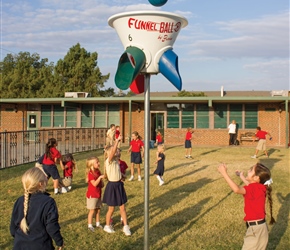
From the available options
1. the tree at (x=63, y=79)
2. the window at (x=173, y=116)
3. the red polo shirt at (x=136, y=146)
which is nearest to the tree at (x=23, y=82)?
the tree at (x=63, y=79)

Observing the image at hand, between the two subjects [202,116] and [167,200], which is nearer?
[167,200]

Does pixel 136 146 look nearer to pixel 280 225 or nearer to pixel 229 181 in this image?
pixel 280 225

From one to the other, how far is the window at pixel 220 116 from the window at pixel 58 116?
11781 millimetres

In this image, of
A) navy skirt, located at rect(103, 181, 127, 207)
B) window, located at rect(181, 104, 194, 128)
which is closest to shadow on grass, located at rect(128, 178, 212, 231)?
navy skirt, located at rect(103, 181, 127, 207)

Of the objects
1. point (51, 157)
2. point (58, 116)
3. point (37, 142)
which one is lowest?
point (37, 142)

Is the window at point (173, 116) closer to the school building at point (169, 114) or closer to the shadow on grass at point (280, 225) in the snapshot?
the school building at point (169, 114)

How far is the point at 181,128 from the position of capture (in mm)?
26734

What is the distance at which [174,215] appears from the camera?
23.7ft

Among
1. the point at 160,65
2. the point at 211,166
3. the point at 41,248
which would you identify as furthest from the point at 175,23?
the point at 211,166

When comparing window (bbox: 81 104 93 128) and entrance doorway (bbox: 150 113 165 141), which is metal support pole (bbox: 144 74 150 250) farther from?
window (bbox: 81 104 93 128)

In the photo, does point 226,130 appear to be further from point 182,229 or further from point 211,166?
point 182,229

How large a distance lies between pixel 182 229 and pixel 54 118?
24.1 meters

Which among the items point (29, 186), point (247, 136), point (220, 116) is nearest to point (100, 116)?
point (220, 116)

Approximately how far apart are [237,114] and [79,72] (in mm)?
26109
